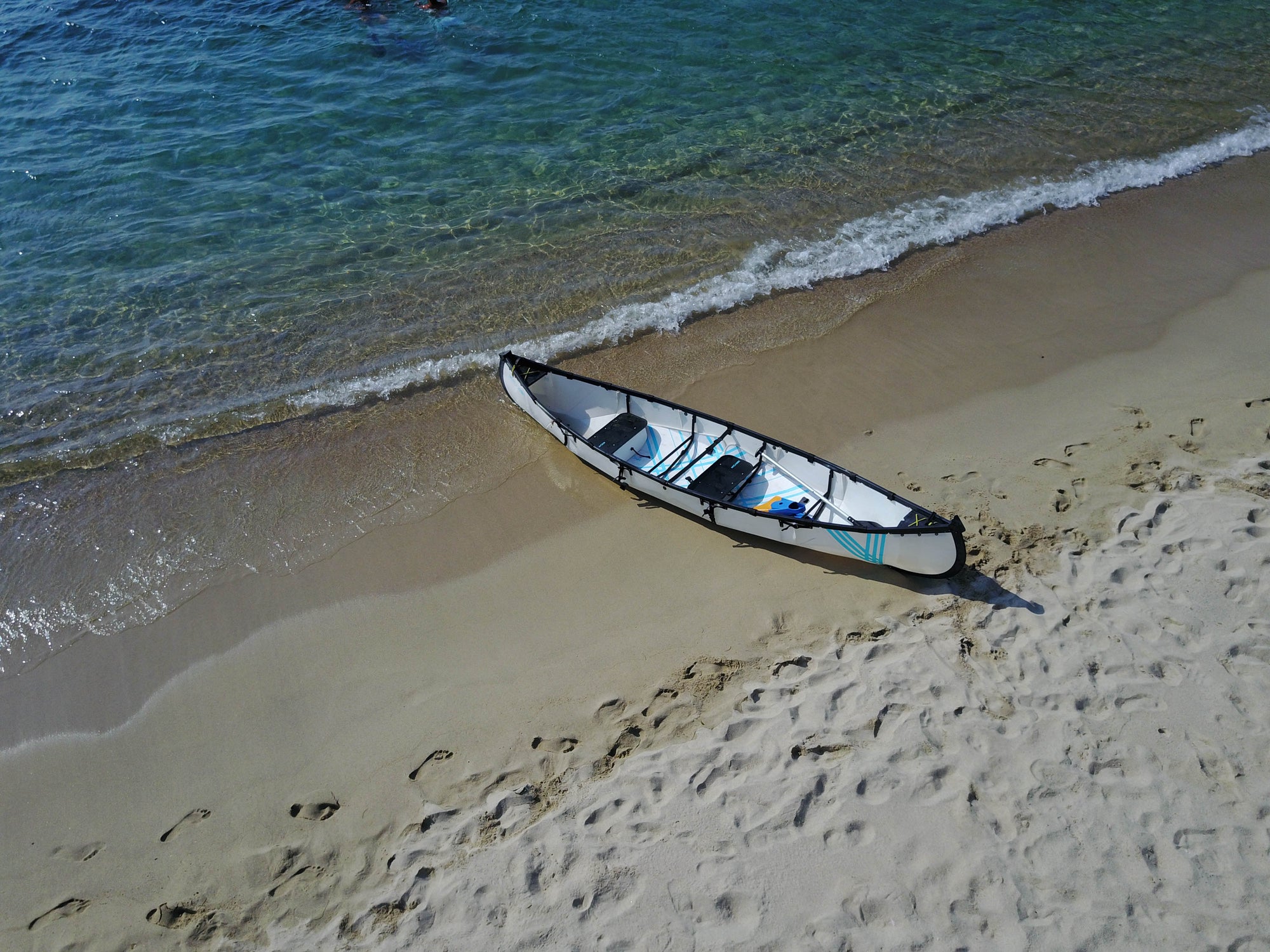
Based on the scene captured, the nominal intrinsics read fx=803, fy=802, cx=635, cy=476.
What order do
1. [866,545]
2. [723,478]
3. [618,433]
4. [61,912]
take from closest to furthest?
[61,912] → [866,545] → [723,478] → [618,433]

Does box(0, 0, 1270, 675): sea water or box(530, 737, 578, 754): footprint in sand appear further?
box(0, 0, 1270, 675): sea water

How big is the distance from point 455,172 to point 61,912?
15.7m

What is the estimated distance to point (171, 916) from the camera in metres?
8.09

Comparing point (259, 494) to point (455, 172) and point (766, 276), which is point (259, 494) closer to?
point (455, 172)

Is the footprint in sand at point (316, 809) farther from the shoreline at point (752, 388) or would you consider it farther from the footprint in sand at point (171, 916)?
the shoreline at point (752, 388)

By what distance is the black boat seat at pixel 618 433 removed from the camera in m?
12.4

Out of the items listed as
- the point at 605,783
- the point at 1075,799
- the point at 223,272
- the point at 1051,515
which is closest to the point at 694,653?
the point at 605,783

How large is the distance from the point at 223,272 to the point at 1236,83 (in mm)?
25868

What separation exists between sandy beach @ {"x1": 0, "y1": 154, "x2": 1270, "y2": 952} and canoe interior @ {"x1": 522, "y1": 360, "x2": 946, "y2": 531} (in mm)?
644

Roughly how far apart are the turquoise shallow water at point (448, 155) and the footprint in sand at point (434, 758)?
289 inches

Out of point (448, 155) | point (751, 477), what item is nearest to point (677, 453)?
point (751, 477)

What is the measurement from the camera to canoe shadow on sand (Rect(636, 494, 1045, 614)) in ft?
32.4

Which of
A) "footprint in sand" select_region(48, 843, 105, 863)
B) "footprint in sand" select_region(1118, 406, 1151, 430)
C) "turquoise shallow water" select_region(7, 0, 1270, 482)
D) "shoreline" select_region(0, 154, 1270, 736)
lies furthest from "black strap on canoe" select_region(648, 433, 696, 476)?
"footprint in sand" select_region(48, 843, 105, 863)

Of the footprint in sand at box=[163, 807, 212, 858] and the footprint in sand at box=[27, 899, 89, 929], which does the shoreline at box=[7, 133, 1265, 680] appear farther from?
the footprint in sand at box=[27, 899, 89, 929]
